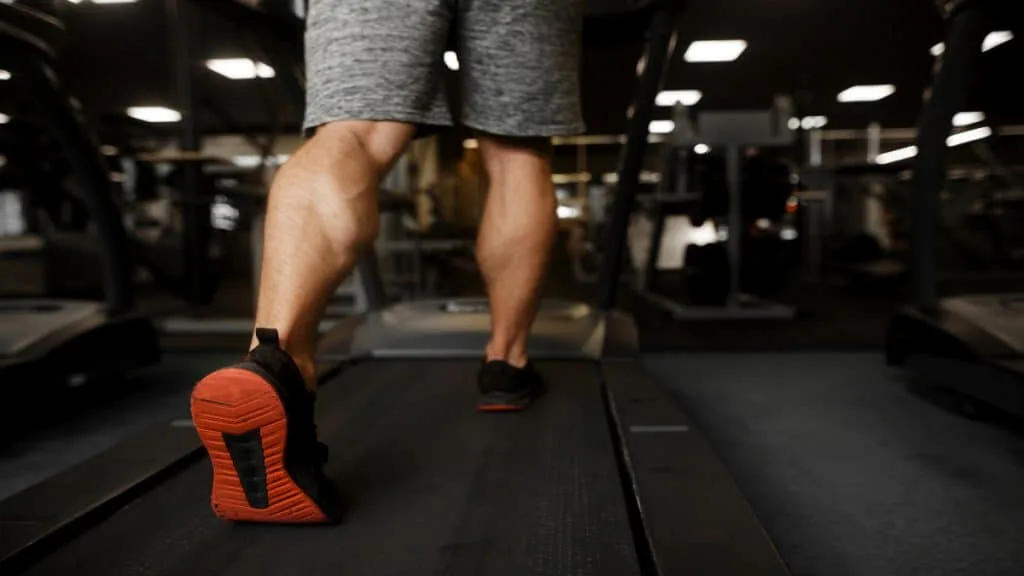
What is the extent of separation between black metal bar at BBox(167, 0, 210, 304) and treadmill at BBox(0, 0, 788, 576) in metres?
2.92

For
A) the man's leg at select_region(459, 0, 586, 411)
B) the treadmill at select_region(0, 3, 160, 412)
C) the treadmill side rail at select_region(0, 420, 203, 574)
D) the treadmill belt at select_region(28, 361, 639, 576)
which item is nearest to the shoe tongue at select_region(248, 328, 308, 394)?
the treadmill belt at select_region(28, 361, 639, 576)

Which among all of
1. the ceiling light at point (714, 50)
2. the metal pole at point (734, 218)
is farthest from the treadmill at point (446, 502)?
the ceiling light at point (714, 50)

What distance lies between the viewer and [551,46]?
3.89ft

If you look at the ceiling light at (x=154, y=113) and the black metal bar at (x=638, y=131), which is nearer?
the black metal bar at (x=638, y=131)

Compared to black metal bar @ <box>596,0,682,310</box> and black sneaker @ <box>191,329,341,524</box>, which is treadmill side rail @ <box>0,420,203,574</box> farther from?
black metal bar @ <box>596,0,682,310</box>

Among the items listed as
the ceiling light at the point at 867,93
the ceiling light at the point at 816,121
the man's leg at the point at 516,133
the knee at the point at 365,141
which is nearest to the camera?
the knee at the point at 365,141

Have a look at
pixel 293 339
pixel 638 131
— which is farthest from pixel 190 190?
pixel 293 339

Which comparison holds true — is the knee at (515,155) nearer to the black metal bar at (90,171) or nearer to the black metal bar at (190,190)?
the black metal bar at (90,171)

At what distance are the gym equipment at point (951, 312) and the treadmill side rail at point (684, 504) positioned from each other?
68 cm

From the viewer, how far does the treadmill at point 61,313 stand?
1.52 metres

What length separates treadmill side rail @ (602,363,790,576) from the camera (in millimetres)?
689

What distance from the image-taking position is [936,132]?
1.77 metres

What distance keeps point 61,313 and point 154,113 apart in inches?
373

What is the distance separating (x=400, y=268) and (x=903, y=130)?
29.7 ft
